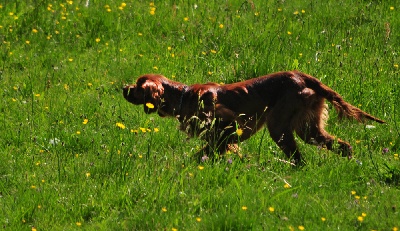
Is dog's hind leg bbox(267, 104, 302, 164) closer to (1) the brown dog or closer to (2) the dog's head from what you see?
(1) the brown dog

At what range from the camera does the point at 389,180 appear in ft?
19.6

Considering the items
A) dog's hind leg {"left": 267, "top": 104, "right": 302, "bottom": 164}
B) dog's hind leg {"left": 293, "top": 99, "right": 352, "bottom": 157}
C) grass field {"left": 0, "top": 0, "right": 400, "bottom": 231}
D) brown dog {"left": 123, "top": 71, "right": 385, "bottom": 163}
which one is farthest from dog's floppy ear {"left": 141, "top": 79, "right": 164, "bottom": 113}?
dog's hind leg {"left": 293, "top": 99, "right": 352, "bottom": 157}

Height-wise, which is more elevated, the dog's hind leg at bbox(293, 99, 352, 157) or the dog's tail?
the dog's tail

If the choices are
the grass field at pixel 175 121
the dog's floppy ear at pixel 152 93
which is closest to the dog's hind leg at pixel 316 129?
the grass field at pixel 175 121

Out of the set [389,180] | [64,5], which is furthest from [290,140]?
[64,5]

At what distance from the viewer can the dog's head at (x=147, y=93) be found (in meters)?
6.94

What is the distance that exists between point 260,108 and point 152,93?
0.89 metres

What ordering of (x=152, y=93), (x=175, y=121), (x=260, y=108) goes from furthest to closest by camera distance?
(x=175, y=121) < (x=152, y=93) < (x=260, y=108)

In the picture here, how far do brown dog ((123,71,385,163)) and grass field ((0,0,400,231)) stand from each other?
17 cm

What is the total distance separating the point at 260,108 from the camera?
22.2ft

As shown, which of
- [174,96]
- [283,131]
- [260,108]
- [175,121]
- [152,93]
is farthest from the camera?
[175,121]

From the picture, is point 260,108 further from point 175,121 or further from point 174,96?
point 175,121

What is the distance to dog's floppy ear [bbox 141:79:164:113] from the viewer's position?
22.7 feet

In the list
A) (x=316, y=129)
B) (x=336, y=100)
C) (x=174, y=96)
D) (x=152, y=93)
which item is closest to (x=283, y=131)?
(x=316, y=129)
